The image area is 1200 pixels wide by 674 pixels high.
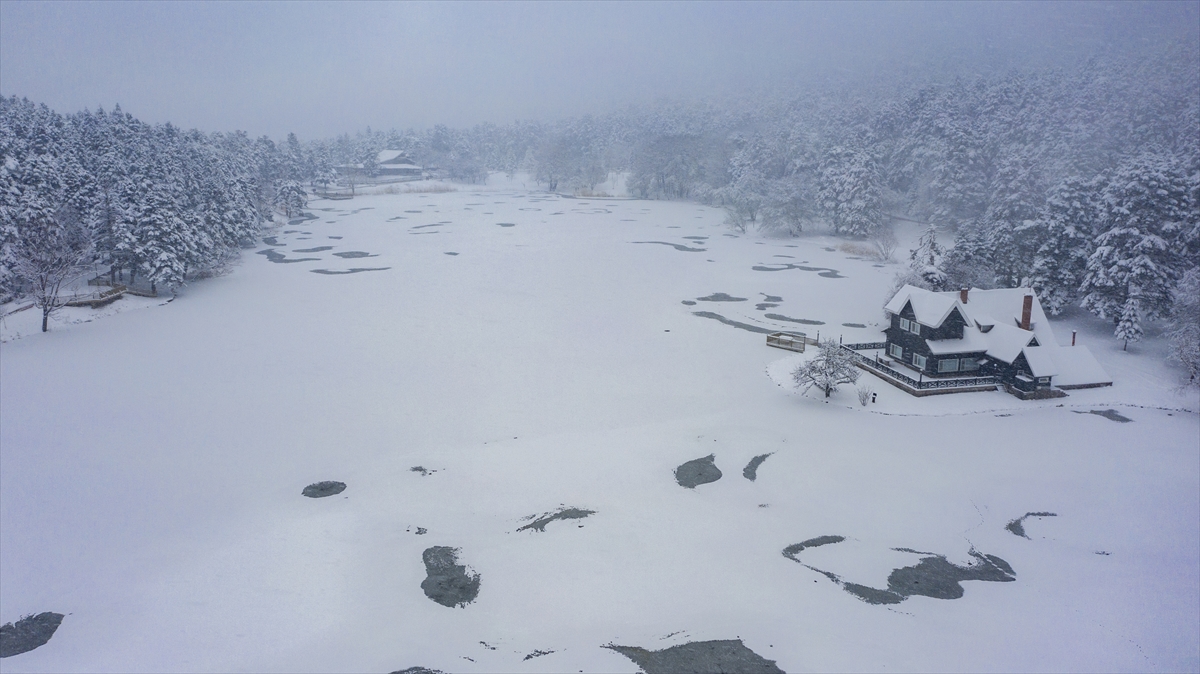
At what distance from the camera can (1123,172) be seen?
123ft

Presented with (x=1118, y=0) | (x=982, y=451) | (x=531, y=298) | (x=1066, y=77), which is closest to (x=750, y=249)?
(x=531, y=298)

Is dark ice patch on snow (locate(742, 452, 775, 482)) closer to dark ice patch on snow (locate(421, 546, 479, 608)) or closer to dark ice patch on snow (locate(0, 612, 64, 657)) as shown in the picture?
dark ice patch on snow (locate(421, 546, 479, 608))

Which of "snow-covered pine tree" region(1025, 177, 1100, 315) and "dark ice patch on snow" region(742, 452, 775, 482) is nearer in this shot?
→ "dark ice patch on snow" region(742, 452, 775, 482)

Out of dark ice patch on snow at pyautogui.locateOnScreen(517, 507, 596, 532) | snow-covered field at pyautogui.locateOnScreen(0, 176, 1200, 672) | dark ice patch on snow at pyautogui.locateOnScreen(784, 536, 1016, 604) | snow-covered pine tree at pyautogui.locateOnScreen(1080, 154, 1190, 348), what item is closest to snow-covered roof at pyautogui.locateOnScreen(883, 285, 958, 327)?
snow-covered field at pyautogui.locateOnScreen(0, 176, 1200, 672)

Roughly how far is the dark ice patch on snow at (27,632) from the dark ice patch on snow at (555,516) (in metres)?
10.8

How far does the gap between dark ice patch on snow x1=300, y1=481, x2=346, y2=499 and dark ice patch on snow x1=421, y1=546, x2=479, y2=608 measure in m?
4.73

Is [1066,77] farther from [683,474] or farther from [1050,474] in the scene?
[683,474]

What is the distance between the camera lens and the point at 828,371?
1077 inches

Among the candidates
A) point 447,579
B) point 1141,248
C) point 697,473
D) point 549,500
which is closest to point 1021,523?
point 697,473

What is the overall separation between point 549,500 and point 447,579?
459 cm

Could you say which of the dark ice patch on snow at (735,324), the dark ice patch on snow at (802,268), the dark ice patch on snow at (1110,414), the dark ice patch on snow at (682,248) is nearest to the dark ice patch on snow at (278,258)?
the dark ice patch on snow at (682,248)

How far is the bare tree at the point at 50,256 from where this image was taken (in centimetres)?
3559

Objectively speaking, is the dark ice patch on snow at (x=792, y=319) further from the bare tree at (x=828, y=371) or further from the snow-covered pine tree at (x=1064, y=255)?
the snow-covered pine tree at (x=1064, y=255)

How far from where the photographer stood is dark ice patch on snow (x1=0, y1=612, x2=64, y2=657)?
44.6 ft
